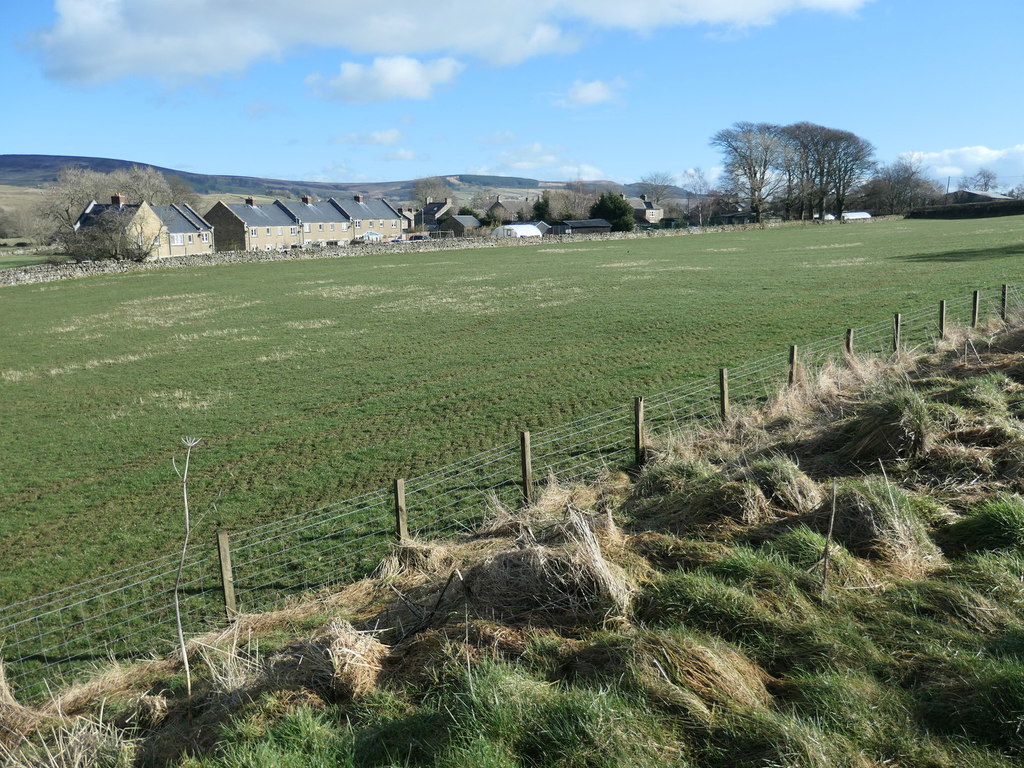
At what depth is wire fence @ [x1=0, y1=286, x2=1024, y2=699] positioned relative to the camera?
8445 mm

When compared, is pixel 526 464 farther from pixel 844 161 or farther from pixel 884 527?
A: pixel 844 161

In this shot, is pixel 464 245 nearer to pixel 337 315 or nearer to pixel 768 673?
pixel 337 315

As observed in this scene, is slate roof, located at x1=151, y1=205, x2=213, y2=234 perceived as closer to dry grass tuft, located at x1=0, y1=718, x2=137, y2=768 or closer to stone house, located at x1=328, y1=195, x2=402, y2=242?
stone house, located at x1=328, y1=195, x2=402, y2=242

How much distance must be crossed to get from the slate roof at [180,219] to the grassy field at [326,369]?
149 feet

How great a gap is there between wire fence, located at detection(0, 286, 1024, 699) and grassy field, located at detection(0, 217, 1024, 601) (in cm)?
66

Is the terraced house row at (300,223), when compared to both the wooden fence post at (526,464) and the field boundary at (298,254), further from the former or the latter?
the wooden fence post at (526,464)

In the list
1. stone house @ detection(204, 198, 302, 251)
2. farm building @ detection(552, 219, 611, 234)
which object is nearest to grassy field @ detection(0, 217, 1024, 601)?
stone house @ detection(204, 198, 302, 251)

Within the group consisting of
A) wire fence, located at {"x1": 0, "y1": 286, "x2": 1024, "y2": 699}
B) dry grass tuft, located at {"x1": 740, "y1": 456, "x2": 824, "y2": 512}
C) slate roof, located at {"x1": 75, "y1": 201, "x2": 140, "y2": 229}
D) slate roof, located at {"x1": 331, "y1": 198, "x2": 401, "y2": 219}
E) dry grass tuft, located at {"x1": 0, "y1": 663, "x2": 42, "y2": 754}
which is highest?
slate roof, located at {"x1": 331, "y1": 198, "x2": 401, "y2": 219}

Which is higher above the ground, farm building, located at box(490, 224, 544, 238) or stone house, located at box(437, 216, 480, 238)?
stone house, located at box(437, 216, 480, 238)

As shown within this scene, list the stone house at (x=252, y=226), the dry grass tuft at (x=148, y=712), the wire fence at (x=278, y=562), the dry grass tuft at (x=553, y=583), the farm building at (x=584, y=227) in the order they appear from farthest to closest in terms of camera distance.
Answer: the farm building at (x=584, y=227) → the stone house at (x=252, y=226) → the wire fence at (x=278, y=562) → the dry grass tuft at (x=553, y=583) → the dry grass tuft at (x=148, y=712)

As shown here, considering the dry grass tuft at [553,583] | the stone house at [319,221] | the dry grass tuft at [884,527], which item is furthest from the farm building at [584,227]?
the dry grass tuft at [553,583]

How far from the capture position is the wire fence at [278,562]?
8445 millimetres

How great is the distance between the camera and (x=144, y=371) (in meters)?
23.2

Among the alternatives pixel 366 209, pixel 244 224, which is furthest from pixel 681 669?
pixel 366 209
